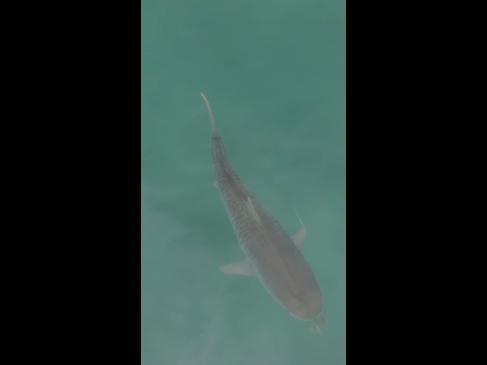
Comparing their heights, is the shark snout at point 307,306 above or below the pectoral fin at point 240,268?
below

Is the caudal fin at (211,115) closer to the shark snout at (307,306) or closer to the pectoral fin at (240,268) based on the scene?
the pectoral fin at (240,268)

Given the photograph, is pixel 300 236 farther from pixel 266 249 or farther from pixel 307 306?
pixel 307 306

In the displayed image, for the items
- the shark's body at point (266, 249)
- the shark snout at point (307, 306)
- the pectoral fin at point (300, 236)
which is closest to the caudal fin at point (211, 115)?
the shark's body at point (266, 249)

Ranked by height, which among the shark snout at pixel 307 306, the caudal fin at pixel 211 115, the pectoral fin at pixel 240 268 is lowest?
the shark snout at pixel 307 306

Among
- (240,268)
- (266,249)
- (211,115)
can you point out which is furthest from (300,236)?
(211,115)

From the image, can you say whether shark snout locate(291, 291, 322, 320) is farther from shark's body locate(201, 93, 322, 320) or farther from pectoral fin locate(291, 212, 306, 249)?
pectoral fin locate(291, 212, 306, 249)
